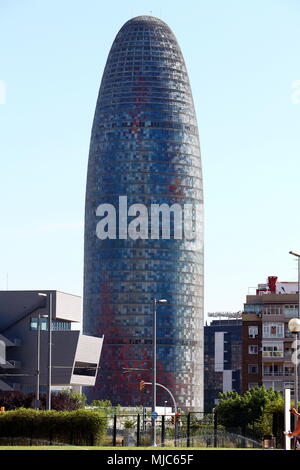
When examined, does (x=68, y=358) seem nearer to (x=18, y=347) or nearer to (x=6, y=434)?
(x=18, y=347)

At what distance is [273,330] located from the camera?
643 ft

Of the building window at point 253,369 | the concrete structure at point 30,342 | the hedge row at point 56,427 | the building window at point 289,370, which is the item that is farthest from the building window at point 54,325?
the hedge row at point 56,427

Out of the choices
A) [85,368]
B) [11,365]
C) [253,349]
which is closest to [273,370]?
[253,349]

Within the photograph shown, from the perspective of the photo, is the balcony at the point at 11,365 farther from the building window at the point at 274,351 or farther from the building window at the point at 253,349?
the building window at the point at 274,351

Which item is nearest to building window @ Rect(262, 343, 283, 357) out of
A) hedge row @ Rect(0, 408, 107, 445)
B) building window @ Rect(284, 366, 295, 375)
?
building window @ Rect(284, 366, 295, 375)

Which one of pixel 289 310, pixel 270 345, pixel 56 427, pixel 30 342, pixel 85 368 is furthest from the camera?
pixel 289 310

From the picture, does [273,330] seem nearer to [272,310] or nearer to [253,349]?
[272,310]

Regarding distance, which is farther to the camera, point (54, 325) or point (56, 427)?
point (54, 325)

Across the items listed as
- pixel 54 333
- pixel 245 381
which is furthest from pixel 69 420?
pixel 245 381

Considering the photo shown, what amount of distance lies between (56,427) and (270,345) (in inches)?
5074

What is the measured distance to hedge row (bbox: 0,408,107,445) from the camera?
68.2 m

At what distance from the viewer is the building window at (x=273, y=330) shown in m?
196

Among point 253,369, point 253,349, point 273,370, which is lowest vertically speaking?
point 273,370
